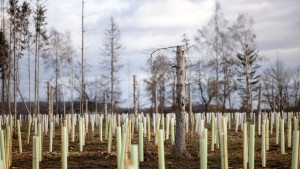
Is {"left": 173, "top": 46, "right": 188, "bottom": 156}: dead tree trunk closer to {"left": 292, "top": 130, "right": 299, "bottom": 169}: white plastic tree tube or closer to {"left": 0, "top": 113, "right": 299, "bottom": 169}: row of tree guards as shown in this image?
{"left": 0, "top": 113, "right": 299, "bottom": 169}: row of tree guards

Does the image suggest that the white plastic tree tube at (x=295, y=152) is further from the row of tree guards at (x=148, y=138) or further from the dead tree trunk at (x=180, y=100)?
the dead tree trunk at (x=180, y=100)

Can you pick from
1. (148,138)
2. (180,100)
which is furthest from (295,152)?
(148,138)

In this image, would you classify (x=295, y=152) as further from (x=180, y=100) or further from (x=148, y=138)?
(x=148, y=138)

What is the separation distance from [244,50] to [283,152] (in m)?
22.8

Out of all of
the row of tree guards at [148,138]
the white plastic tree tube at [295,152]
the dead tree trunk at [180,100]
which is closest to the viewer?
the row of tree guards at [148,138]

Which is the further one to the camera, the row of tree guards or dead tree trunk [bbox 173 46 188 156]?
dead tree trunk [bbox 173 46 188 156]

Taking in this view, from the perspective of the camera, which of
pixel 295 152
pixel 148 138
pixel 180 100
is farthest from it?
pixel 148 138

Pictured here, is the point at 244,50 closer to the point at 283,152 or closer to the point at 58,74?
the point at 58,74

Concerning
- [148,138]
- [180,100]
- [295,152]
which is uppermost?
[180,100]

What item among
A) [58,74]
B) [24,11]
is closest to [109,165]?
[24,11]

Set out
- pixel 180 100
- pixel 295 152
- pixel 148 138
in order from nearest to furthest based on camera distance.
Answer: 1. pixel 295 152
2. pixel 180 100
3. pixel 148 138

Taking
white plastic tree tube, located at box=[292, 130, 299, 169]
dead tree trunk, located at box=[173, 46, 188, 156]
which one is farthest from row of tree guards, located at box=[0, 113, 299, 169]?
dead tree trunk, located at box=[173, 46, 188, 156]

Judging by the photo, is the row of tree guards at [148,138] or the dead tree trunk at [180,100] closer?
the row of tree guards at [148,138]

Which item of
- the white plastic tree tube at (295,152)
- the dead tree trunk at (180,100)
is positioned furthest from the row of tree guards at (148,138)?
the dead tree trunk at (180,100)
